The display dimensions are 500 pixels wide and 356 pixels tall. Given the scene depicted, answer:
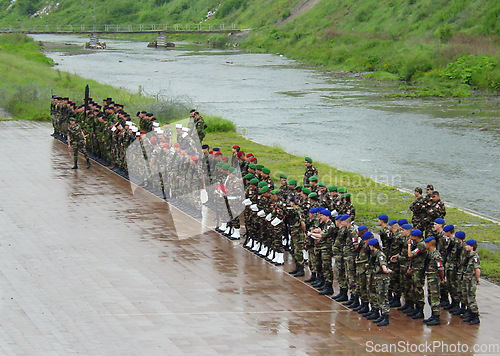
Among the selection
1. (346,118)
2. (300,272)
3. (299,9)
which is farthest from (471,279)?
(299,9)

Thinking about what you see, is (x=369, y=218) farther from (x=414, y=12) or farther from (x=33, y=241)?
(x=414, y=12)

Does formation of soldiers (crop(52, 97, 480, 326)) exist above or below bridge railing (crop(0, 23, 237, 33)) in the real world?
below

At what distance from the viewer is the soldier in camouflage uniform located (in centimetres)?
1048

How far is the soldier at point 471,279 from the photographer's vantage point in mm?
10484

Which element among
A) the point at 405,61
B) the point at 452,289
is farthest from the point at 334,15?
the point at 452,289

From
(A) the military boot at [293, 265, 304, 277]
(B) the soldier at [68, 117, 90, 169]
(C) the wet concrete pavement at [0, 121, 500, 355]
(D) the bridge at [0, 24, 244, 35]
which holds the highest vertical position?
(D) the bridge at [0, 24, 244, 35]

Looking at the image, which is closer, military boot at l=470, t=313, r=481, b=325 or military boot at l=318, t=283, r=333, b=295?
military boot at l=470, t=313, r=481, b=325

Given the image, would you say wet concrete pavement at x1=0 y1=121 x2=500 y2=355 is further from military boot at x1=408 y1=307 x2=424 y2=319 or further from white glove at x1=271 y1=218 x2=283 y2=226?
white glove at x1=271 y1=218 x2=283 y2=226

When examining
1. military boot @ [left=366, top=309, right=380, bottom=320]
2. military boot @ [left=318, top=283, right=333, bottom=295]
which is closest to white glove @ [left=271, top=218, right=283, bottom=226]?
military boot @ [left=318, top=283, right=333, bottom=295]

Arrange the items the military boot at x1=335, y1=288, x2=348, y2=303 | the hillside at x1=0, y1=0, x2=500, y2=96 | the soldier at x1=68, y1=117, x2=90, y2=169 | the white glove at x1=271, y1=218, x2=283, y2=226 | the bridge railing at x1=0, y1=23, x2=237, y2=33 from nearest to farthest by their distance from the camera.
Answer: the military boot at x1=335, y1=288, x2=348, y2=303
the white glove at x1=271, y1=218, x2=283, y2=226
the soldier at x1=68, y1=117, x2=90, y2=169
the hillside at x1=0, y1=0, x2=500, y2=96
the bridge railing at x1=0, y1=23, x2=237, y2=33

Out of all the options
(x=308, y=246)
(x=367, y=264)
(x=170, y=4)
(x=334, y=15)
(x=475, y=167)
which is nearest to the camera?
(x=367, y=264)

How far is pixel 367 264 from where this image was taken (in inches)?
426

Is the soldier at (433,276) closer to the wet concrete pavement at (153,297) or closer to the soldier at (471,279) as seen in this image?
the wet concrete pavement at (153,297)

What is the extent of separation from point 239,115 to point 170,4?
6744cm
